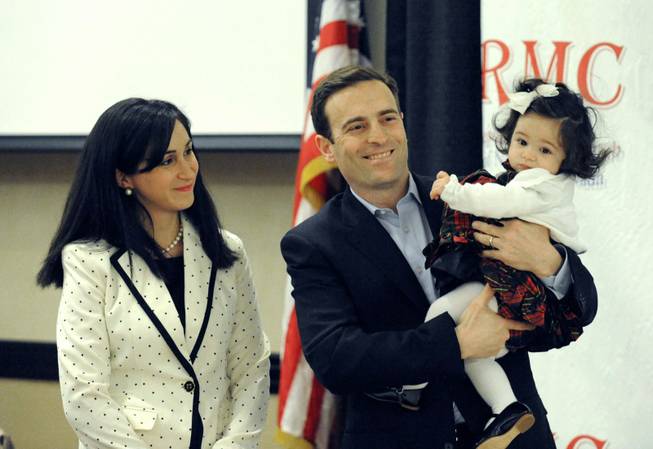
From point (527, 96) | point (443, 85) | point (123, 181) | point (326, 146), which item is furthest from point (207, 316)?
point (443, 85)

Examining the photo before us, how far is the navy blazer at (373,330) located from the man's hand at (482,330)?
0.02 metres

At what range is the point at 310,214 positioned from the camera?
3.00 meters

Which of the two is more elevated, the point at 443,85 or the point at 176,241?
the point at 443,85

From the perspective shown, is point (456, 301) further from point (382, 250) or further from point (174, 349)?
point (174, 349)

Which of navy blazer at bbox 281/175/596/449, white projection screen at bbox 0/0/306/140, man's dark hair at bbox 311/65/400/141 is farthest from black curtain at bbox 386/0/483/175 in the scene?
navy blazer at bbox 281/175/596/449

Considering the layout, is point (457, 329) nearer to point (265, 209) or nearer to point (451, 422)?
point (451, 422)

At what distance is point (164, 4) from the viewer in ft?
11.4

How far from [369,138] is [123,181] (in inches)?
23.6

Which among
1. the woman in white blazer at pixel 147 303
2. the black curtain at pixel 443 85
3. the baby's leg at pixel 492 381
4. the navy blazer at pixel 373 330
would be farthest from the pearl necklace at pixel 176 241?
the black curtain at pixel 443 85

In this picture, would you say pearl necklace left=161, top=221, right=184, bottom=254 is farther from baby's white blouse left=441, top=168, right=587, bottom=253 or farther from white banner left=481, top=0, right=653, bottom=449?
white banner left=481, top=0, right=653, bottom=449

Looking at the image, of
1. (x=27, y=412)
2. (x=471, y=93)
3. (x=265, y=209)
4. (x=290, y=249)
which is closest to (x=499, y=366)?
(x=290, y=249)

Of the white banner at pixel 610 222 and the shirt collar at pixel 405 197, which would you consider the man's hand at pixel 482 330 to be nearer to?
the shirt collar at pixel 405 197

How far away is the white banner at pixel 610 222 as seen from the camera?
2832 mm

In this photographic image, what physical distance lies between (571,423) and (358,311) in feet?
4.18
